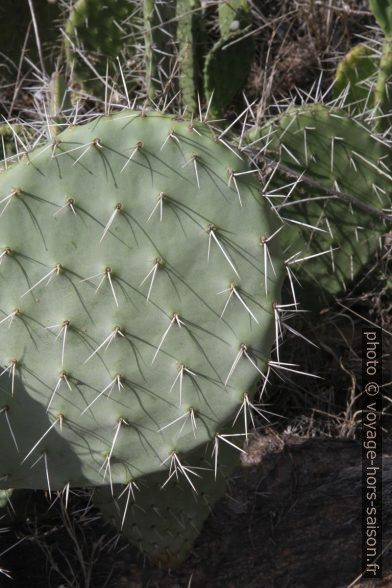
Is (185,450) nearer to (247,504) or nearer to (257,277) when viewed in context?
(257,277)

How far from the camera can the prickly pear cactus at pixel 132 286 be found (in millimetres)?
1477

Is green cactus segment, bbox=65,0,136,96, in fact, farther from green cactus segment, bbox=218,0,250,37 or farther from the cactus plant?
the cactus plant

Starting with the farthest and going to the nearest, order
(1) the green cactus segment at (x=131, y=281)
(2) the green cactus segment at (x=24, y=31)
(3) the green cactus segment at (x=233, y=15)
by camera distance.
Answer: (2) the green cactus segment at (x=24, y=31), (3) the green cactus segment at (x=233, y=15), (1) the green cactus segment at (x=131, y=281)

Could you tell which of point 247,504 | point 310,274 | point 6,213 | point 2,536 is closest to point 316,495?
point 247,504

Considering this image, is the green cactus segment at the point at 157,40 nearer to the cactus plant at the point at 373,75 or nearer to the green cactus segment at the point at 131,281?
the cactus plant at the point at 373,75

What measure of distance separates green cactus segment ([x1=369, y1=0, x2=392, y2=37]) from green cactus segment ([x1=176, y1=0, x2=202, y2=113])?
1.62 ft

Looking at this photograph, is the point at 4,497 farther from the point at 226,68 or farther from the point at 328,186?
the point at 226,68

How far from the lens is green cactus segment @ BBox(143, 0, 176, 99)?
245 cm

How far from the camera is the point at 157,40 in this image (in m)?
2.52

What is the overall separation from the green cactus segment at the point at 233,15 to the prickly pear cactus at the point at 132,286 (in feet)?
3.85

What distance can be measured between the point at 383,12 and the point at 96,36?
86 cm

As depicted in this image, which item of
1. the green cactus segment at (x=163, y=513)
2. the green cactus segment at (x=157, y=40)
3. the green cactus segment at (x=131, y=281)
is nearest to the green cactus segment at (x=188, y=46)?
the green cactus segment at (x=157, y=40)

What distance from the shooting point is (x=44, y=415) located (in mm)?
1525

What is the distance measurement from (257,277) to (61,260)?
1.09ft
